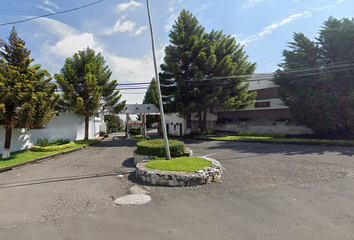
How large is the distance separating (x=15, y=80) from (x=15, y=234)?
9.58 m

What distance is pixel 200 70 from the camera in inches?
830

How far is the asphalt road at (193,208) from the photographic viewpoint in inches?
124

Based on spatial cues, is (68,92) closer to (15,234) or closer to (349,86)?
(15,234)

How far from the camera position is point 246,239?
2879 millimetres

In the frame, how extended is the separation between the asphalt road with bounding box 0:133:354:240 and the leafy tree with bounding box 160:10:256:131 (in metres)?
14.5

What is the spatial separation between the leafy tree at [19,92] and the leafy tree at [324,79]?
1826 cm

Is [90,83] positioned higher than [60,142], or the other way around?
[90,83]

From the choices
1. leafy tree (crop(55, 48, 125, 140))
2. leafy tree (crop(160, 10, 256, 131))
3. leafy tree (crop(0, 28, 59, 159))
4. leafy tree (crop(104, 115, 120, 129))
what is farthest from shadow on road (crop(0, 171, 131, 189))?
leafy tree (crop(104, 115, 120, 129))

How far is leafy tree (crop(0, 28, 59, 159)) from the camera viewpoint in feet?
30.9

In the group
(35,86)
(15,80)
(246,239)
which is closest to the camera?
(246,239)

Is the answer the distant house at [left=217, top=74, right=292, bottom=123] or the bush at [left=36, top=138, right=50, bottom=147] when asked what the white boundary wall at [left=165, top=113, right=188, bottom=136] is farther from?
the bush at [left=36, top=138, right=50, bottom=147]

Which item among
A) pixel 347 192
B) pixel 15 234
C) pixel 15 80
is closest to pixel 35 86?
pixel 15 80

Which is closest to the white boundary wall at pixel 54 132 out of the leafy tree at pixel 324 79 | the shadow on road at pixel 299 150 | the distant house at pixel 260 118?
the distant house at pixel 260 118

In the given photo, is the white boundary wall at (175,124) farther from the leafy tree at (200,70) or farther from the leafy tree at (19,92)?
the leafy tree at (19,92)
